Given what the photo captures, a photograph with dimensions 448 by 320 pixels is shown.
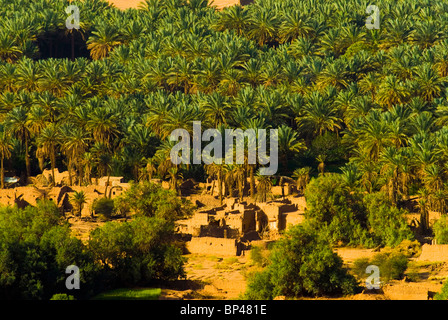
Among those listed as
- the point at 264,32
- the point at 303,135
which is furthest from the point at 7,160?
the point at 264,32

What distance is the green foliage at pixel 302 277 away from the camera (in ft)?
219

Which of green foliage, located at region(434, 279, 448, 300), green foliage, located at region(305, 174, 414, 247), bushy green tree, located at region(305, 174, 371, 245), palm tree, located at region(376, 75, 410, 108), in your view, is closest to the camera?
green foliage, located at region(434, 279, 448, 300)

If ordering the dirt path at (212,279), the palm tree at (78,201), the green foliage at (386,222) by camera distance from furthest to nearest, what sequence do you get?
the palm tree at (78,201)
the green foliage at (386,222)
the dirt path at (212,279)

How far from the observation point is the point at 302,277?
221 feet

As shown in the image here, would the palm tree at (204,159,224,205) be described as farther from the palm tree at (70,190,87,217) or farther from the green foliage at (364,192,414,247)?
the green foliage at (364,192,414,247)

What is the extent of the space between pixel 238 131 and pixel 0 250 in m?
36.6

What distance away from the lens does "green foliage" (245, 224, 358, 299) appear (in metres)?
66.6

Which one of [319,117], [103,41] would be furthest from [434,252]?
[103,41]

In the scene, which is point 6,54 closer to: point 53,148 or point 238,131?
point 53,148

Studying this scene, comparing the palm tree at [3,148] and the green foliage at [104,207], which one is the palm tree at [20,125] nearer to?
the palm tree at [3,148]

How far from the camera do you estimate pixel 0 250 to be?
6544 cm

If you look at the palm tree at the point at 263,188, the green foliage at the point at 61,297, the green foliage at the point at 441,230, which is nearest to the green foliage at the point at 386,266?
the green foliage at the point at 441,230

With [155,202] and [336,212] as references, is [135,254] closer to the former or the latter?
[155,202]

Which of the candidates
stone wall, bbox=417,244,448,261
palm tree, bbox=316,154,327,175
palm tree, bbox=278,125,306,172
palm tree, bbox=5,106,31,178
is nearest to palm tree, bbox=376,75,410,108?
palm tree, bbox=316,154,327,175
